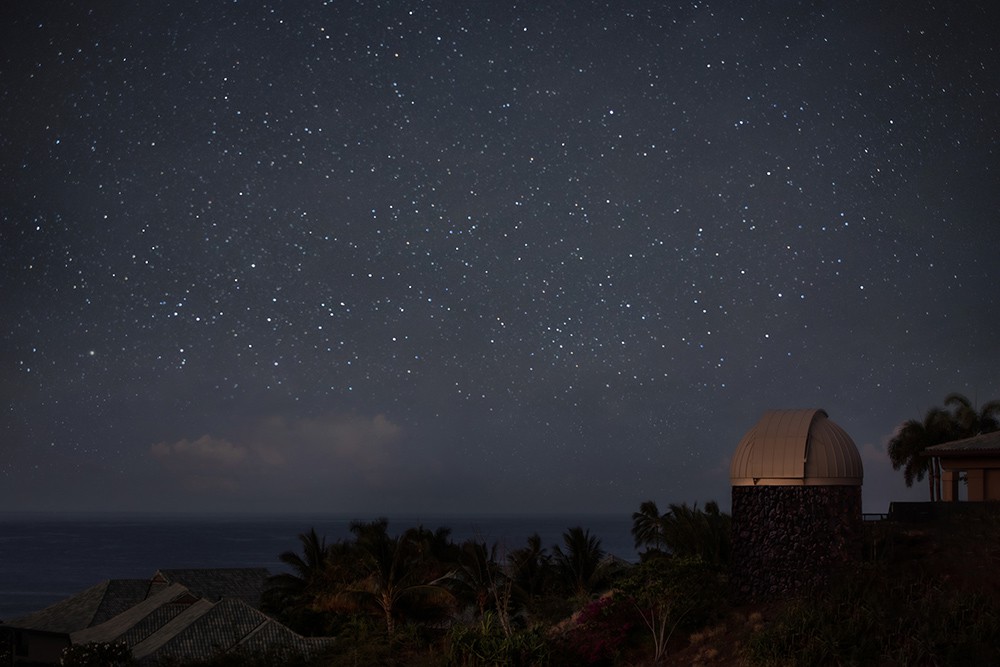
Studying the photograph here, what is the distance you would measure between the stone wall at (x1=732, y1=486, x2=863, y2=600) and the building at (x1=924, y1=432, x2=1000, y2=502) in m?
10.6

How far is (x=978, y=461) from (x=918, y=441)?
75.3 ft

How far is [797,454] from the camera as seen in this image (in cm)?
2544

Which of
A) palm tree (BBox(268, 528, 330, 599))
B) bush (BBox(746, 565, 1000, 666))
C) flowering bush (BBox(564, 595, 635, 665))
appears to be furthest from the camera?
palm tree (BBox(268, 528, 330, 599))

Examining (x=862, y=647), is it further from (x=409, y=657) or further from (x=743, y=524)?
(x=409, y=657)

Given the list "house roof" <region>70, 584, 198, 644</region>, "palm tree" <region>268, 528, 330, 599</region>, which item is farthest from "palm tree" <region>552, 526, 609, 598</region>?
"house roof" <region>70, 584, 198, 644</region>

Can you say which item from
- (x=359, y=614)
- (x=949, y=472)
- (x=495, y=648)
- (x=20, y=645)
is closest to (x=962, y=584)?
(x=495, y=648)

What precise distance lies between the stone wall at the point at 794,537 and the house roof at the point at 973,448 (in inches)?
411

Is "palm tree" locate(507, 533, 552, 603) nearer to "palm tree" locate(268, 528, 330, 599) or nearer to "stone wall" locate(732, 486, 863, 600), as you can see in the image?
"palm tree" locate(268, 528, 330, 599)

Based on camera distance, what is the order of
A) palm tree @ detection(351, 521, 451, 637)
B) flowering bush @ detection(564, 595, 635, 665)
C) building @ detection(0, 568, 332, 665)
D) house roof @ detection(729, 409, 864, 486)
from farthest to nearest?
palm tree @ detection(351, 521, 451, 637) → building @ detection(0, 568, 332, 665) → house roof @ detection(729, 409, 864, 486) → flowering bush @ detection(564, 595, 635, 665)

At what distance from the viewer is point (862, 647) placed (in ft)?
69.4

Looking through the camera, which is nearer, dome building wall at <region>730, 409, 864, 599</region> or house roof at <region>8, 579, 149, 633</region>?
dome building wall at <region>730, 409, 864, 599</region>

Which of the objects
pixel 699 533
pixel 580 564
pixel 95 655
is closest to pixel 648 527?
pixel 580 564

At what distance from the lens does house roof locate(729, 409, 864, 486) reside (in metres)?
25.2

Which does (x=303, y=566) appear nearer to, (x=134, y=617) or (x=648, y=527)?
(x=134, y=617)
